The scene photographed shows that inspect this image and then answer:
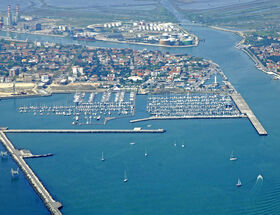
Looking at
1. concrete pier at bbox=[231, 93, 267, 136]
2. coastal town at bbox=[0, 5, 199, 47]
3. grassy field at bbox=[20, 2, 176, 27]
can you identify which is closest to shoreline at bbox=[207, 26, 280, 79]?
coastal town at bbox=[0, 5, 199, 47]

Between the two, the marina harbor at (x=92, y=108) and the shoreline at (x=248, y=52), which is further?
the shoreline at (x=248, y=52)

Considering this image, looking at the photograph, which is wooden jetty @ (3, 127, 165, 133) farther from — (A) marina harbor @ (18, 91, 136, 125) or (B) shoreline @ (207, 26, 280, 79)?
(B) shoreline @ (207, 26, 280, 79)

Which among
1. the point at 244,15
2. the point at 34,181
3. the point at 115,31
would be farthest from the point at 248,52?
the point at 34,181

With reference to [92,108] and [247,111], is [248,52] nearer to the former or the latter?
[247,111]

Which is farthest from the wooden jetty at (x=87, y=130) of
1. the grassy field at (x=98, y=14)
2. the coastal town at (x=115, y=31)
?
the grassy field at (x=98, y=14)

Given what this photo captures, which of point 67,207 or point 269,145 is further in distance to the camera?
point 269,145

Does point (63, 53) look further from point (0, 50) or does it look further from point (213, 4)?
point (213, 4)

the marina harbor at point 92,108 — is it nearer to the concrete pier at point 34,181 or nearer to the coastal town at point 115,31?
the concrete pier at point 34,181

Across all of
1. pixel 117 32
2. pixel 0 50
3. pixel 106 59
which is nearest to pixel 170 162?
pixel 106 59
